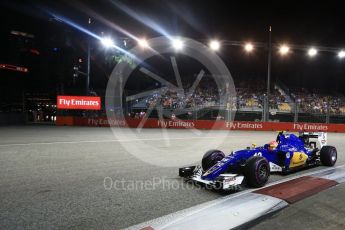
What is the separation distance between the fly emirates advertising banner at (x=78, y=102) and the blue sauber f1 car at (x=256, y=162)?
1906 centimetres

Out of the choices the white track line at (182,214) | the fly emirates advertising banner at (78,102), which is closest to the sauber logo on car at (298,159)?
the white track line at (182,214)

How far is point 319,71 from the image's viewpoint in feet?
107

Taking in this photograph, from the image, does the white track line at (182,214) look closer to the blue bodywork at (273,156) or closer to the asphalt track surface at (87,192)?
the asphalt track surface at (87,192)

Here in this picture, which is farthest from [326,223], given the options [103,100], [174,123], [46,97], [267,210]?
[46,97]

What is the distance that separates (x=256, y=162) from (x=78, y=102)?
21.1m

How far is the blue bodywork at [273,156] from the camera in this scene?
231 inches

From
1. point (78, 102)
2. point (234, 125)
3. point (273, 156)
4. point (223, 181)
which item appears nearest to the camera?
point (223, 181)

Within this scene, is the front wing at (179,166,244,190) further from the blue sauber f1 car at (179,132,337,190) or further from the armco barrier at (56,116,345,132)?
the armco barrier at (56,116,345,132)

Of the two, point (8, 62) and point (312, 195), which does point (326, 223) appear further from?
point (8, 62)

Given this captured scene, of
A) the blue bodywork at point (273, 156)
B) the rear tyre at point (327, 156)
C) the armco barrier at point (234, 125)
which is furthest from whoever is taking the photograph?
the armco barrier at point (234, 125)

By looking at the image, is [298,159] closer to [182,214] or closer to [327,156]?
[327,156]

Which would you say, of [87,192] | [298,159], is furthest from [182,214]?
[298,159]

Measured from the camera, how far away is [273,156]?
22.5 ft

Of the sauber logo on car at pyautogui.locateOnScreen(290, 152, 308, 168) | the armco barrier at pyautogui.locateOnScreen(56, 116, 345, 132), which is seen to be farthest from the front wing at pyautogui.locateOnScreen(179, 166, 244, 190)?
the armco barrier at pyautogui.locateOnScreen(56, 116, 345, 132)
